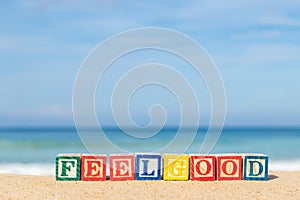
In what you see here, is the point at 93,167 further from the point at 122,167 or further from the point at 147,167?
the point at 147,167

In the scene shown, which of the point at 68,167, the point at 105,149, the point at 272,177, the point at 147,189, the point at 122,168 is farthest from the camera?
the point at 105,149

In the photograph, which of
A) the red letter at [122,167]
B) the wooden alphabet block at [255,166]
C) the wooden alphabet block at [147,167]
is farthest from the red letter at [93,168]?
the wooden alphabet block at [255,166]

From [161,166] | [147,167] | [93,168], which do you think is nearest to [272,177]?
[161,166]

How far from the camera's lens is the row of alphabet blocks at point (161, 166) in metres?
16.1

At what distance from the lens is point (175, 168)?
16234 mm

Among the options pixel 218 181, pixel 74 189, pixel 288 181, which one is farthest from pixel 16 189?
pixel 288 181

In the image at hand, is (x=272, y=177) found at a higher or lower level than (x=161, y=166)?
lower

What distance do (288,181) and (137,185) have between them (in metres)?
4.83

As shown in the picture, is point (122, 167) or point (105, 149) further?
point (105, 149)

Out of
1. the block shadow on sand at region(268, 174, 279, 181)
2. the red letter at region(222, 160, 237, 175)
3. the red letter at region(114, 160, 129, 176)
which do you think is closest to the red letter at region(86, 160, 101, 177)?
the red letter at region(114, 160, 129, 176)

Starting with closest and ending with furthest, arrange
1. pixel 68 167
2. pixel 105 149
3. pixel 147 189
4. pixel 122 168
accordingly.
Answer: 1. pixel 147 189
2. pixel 68 167
3. pixel 122 168
4. pixel 105 149

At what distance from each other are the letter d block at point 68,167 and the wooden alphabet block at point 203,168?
11.4ft

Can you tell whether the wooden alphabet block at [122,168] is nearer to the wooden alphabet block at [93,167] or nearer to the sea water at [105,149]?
the wooden alphabet block at [93,167]

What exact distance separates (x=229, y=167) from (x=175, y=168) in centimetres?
164
